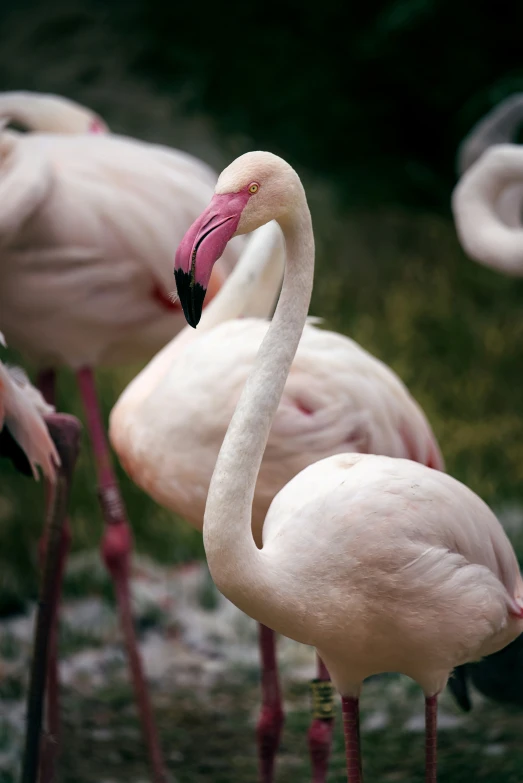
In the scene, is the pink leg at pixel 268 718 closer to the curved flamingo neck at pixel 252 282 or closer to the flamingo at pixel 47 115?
the curved flamingo neck at pixel 252 282

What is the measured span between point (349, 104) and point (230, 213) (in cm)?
431

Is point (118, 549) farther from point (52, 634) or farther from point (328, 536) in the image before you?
point (328, 536)

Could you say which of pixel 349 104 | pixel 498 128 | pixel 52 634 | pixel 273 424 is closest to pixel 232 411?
pixel 273 424

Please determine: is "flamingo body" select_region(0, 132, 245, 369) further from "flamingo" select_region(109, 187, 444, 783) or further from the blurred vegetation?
the blurred vegetation

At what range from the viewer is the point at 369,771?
2736 mm

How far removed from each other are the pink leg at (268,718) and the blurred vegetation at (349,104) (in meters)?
2.65

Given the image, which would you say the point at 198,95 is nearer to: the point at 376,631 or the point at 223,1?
the point at 223,1

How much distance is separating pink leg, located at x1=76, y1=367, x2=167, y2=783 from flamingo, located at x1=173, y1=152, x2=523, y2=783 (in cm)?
115

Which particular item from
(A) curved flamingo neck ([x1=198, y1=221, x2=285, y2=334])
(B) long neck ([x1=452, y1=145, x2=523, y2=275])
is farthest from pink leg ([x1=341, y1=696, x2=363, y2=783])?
(B) long neck ([x1=452, y1=145, x2=523, y2=275])

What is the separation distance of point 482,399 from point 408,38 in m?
1.81

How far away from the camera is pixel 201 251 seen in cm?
151

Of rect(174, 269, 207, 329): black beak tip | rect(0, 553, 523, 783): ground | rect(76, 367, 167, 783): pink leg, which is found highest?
rect(174, 269, 207, 329): black beak tip

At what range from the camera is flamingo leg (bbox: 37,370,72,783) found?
6.64ft

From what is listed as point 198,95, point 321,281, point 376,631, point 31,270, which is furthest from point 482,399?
point 376,631
